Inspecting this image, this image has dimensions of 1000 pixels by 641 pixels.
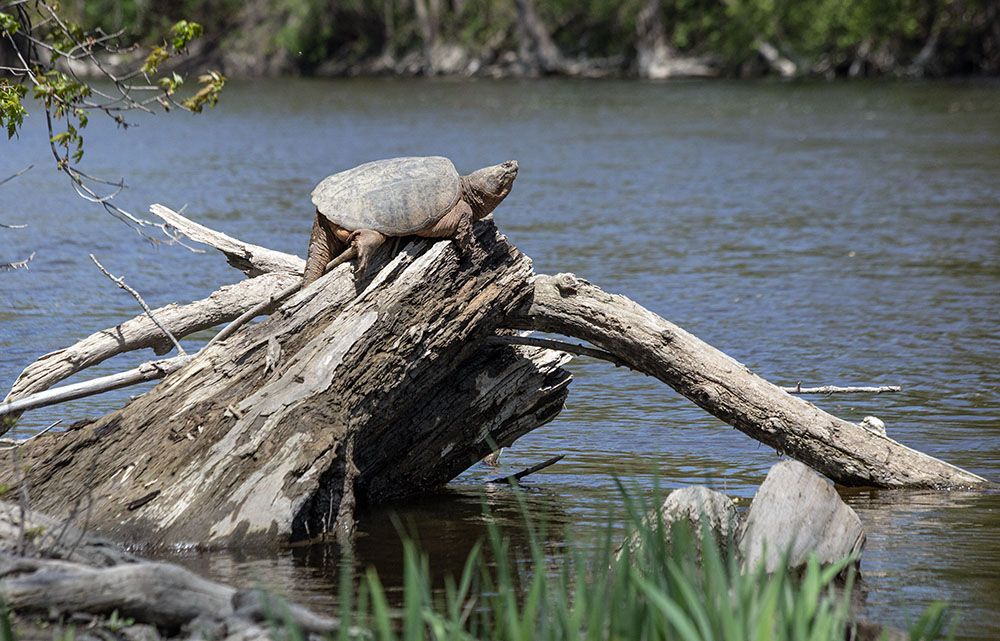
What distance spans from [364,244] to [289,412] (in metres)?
0.85

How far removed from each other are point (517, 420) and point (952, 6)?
4007 cm

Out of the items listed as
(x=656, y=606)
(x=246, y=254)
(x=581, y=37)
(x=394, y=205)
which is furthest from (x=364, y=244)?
(x=581, y=37)

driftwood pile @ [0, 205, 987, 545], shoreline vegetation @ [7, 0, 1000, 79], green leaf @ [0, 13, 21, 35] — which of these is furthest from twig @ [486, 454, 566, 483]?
shoreline vegetation @ [7, 0, 1000, 79]

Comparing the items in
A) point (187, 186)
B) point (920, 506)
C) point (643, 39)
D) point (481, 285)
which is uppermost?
point (643, 39)

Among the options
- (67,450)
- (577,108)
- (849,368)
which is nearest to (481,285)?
(67,450)

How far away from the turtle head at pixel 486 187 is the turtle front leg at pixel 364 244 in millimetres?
599

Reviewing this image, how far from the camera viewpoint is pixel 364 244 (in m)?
5.45

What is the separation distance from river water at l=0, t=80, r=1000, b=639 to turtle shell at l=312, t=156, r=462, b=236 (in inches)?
59.8

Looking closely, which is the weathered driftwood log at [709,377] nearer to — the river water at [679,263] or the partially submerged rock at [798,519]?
the river water at [679,263]

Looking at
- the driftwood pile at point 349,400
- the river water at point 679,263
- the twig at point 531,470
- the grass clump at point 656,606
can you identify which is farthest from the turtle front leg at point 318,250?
the grass clump at point 656,606

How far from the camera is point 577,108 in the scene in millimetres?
35500

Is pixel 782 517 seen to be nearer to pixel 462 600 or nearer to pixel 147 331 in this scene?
pixel 462 600

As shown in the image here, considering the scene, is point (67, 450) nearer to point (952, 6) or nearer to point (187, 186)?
point (187, 186)

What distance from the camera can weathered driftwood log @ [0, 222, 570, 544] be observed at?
17.0 ft
